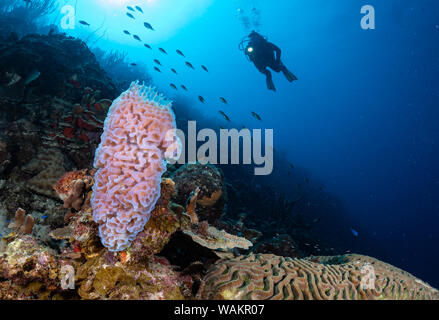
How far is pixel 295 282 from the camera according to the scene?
8.68 ft

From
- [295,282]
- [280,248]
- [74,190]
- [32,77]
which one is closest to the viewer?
[74,190]

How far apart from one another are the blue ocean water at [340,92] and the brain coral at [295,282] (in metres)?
13.4

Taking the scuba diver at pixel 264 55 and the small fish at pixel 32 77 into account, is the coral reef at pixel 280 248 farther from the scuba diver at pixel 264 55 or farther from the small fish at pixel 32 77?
the scuba diver at pixel 264 55

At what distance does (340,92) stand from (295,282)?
108 m

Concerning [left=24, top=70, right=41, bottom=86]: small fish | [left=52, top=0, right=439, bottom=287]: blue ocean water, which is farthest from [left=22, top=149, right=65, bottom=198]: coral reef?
[left=52, top=0, right=439, bottom=287]: blue ocean water

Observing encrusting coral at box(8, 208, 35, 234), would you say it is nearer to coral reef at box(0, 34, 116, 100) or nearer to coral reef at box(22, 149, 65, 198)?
coral reef at box(22, 149, 65, 198)

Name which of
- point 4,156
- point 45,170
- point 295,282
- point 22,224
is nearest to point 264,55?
point 45,170

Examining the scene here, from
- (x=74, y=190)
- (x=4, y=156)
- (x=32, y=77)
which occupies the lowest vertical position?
(x=74, y=190)

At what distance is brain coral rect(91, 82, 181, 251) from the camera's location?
2.12 metres

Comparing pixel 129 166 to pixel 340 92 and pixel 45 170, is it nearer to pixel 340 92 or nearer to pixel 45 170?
pixel 45 170

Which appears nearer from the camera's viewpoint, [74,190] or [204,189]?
[74,190]

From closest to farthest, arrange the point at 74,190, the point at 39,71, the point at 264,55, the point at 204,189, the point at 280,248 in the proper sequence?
the point at 74,190 < the point at 204,189 < the point at 280,248 < the point at 39,71 < the point at 264,55

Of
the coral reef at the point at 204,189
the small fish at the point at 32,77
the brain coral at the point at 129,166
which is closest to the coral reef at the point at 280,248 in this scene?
the coral reef at the point at 204,189

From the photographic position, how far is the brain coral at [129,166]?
6.95 ft
